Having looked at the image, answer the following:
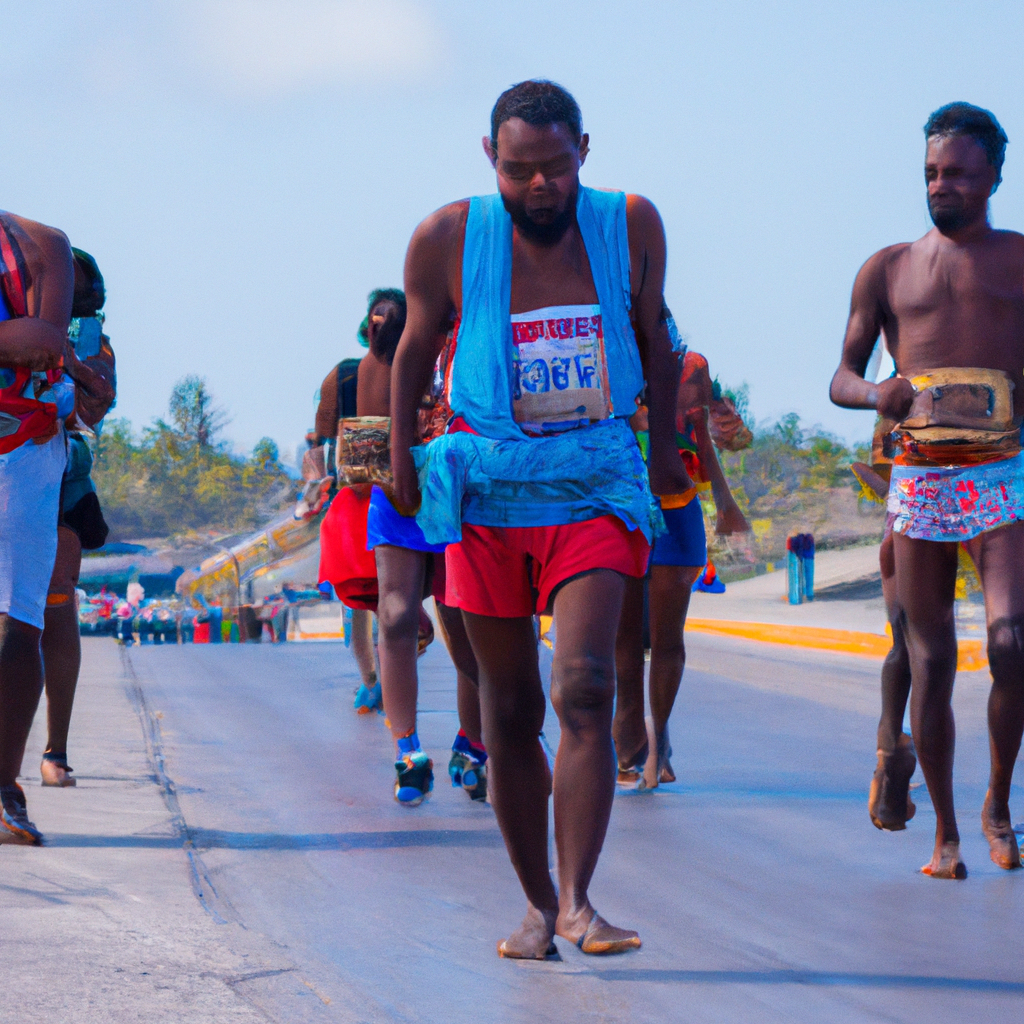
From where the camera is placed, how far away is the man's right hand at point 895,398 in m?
4.29

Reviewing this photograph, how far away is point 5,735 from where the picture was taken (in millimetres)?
4539

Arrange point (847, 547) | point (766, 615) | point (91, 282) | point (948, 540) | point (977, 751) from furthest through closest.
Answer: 1. point (847, 547)
2. point (766, 615)
3. point (977, 751)
4. point (91, 282)
5. point (948, 540)

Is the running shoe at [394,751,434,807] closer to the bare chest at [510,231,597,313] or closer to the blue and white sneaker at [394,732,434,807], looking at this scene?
the blue and white sneaker at [394,732,434,807]

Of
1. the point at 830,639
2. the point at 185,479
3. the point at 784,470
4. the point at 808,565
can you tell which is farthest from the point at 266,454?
the point at 830,639

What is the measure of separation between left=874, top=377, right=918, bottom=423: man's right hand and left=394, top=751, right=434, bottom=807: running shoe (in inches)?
86.2

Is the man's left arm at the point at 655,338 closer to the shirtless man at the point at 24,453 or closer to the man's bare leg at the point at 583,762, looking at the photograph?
the man's bare leg at the point at 583,762

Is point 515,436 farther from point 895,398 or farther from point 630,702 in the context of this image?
point 630,702

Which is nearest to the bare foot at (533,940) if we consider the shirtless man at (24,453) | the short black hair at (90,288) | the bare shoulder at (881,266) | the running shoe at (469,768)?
the shirtless man at (24,453)

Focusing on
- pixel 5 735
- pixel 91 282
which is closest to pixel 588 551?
pixel 5 735

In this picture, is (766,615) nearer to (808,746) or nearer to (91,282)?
(808,746)

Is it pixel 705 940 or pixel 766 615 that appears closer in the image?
pixel 705 940

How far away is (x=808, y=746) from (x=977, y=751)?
74 cm

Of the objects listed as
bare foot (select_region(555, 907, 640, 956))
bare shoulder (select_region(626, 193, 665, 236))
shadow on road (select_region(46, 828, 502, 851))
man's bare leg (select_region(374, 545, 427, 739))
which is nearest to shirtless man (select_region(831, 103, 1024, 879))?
bare shoulder (select_region(626, 193, 665, 236))

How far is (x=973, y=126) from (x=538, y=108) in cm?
150
